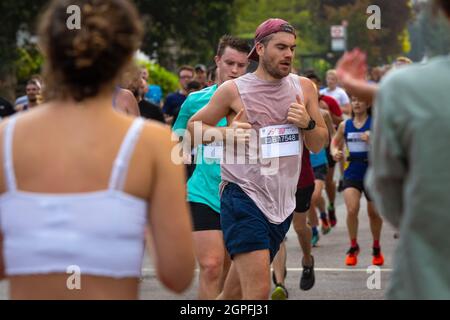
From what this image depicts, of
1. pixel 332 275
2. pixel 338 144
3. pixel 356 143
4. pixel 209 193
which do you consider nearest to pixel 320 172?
pixel 338 144

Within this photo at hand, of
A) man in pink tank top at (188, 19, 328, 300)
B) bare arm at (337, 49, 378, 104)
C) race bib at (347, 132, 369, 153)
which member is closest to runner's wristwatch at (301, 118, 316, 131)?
man in pink tank top at (188, 19, 328, 300)

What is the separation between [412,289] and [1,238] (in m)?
1.17

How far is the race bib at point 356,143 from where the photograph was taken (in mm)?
12680

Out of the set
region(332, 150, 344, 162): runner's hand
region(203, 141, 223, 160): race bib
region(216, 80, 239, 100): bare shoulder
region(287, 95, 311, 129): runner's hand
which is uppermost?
region(216, 80, 239, 100): bare shoulder

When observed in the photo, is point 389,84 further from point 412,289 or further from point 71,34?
point 71,34

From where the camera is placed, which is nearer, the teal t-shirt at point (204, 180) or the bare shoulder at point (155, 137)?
the bare shoulder at point (155, 137)

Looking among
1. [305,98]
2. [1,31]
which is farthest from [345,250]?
[1,31]

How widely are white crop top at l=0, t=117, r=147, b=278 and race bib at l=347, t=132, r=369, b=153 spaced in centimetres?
935

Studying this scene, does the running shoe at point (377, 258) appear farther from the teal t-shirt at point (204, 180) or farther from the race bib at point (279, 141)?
the race bib at point (279, 141)

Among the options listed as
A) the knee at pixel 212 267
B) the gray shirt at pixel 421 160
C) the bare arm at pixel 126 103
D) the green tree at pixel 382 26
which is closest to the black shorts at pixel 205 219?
the knee at pixel 212 267

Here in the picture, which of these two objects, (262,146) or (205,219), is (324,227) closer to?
(205,219)

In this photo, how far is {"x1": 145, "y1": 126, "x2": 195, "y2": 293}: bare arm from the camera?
3.49m

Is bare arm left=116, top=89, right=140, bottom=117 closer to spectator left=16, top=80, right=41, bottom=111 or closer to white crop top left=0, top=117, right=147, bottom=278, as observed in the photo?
white crop top left=0, top=117, right=147, bottom=278
